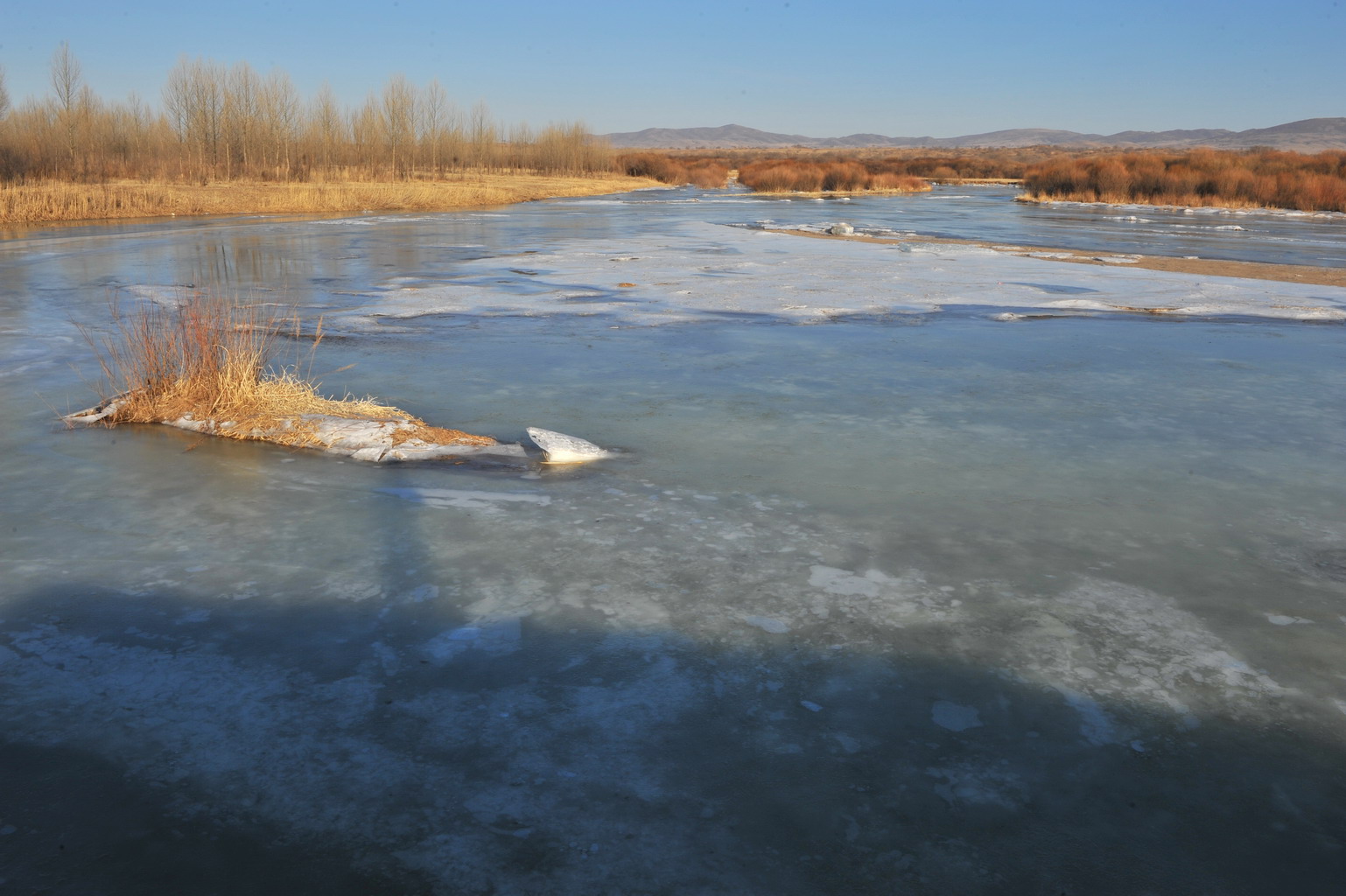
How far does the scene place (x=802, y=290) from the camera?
42.9 ft

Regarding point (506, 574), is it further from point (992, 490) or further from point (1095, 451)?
point (1095, 451)

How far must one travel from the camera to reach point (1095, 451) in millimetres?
5957

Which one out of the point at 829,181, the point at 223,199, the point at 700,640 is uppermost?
the point at 829,181

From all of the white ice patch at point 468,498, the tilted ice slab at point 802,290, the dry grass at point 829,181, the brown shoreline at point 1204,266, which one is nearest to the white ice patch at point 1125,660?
the white ice patch at point 468,498

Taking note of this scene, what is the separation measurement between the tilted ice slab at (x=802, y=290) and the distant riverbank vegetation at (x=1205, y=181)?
2203 centimetres

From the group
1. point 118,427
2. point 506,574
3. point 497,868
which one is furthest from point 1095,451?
point 118,427

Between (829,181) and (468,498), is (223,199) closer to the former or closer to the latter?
(829,181)

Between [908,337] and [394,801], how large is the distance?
820 centimetres

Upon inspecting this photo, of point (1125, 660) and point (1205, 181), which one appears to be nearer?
point (1125, 660)

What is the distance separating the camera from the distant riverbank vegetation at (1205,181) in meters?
34.1

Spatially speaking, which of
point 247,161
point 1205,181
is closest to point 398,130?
point 247,161

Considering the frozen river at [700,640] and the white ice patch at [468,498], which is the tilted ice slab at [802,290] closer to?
the frozen river at [700,640]

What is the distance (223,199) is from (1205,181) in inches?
1380

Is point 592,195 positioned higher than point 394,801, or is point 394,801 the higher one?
point 592,195
